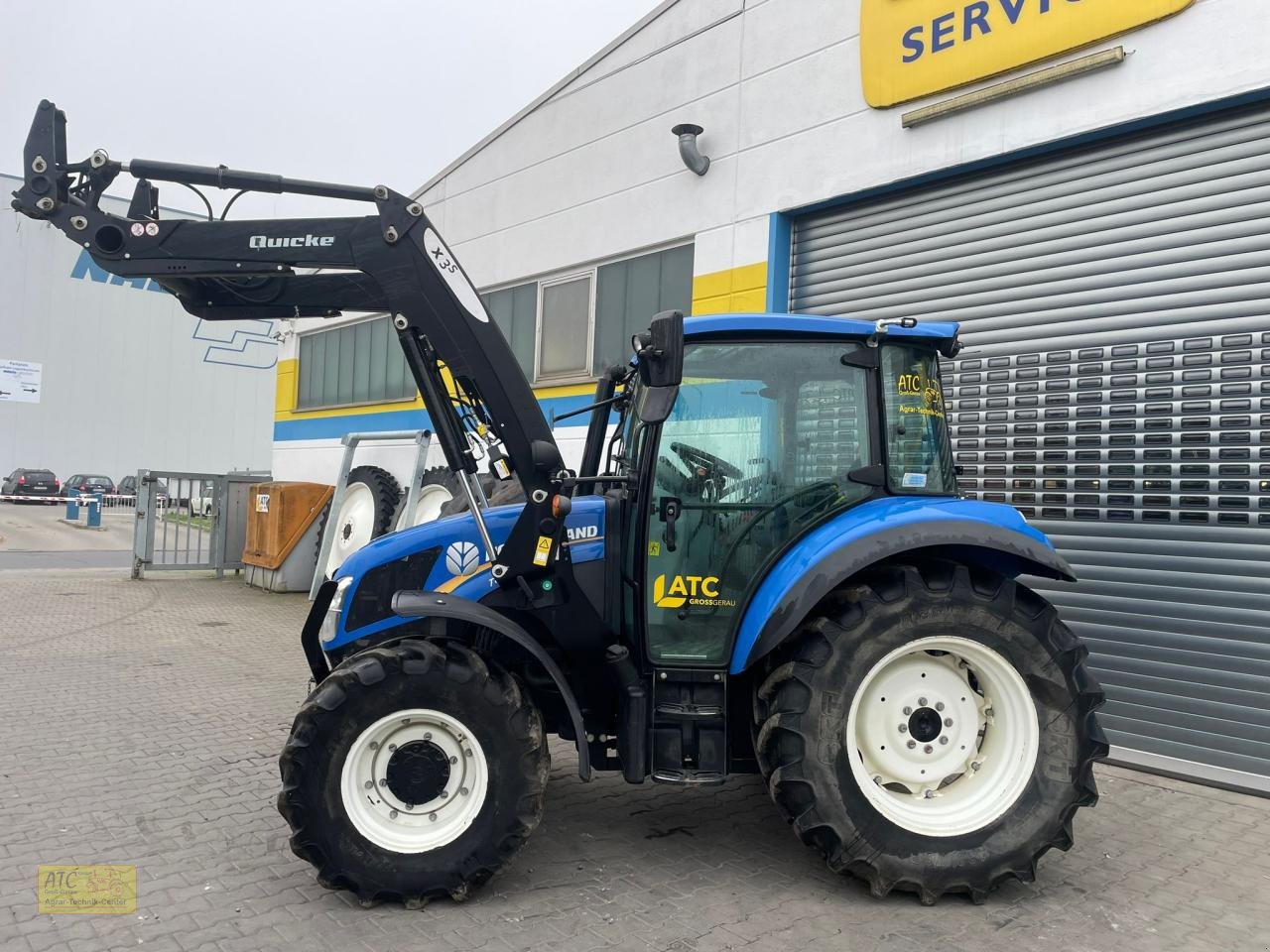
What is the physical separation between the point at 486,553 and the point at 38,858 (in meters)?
2.27

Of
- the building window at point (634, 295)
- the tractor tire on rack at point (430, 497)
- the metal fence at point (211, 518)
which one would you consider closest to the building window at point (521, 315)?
the building window at point (634, 295)

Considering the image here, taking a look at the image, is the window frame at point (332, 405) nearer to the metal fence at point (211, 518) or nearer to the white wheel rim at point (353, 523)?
the white wheel rim at point (353, 523)

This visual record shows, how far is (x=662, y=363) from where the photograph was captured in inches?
138

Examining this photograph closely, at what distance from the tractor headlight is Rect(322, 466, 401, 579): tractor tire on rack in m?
7.27

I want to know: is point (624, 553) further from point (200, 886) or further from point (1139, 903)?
point (1139, 903)

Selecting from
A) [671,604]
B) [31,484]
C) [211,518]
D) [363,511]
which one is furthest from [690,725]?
[31,484]

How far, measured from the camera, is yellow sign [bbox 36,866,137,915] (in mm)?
3527

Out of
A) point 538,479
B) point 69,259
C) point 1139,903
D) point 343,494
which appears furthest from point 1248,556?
point 69,259

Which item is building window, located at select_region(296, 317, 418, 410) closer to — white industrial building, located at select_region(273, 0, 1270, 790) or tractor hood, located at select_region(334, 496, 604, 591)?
white industrial building, located at select_region(273, 0, 1270, 790)

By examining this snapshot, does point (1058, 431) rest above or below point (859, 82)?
below

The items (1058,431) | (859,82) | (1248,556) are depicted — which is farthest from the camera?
(859,82)

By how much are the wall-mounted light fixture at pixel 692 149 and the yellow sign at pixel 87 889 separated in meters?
6.78

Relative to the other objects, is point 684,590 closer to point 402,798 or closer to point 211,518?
point 402,798

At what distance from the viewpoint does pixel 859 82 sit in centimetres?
725
